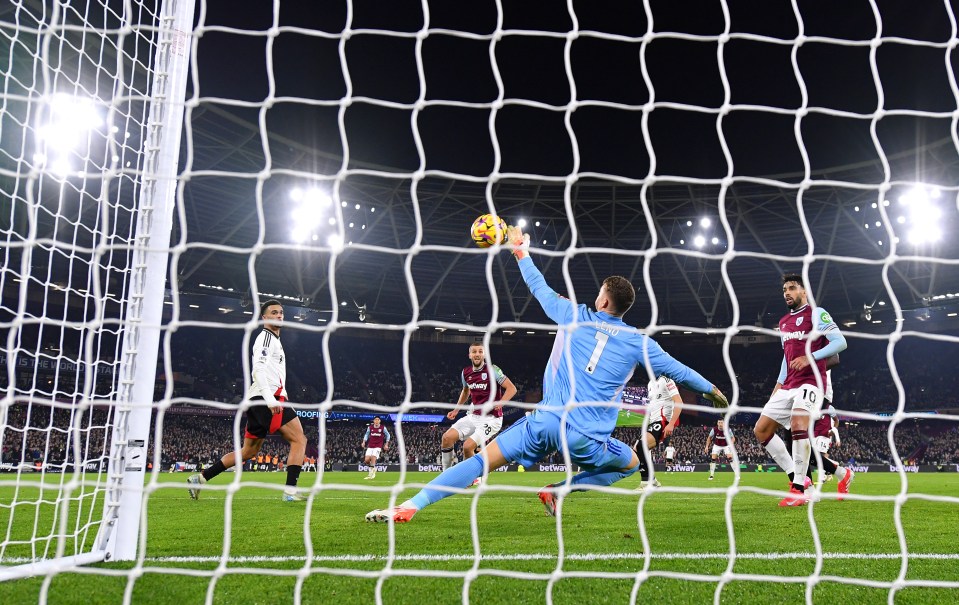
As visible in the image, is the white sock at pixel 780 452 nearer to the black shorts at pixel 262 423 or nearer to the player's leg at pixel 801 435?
the player's leg at pixel 801 435

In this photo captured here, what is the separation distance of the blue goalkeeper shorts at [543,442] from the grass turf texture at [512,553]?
569mm

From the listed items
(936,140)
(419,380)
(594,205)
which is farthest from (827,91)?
(419,380)

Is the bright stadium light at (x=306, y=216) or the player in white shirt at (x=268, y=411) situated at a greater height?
the bright stadium light at (x=306, y=216)

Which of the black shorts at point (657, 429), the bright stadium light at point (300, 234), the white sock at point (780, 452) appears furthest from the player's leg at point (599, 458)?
the bright stadium light at point (300, 234)

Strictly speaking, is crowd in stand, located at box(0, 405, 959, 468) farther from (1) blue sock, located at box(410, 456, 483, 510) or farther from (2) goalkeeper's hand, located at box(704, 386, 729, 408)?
(2) goalkeeper's hand, located at box(704, 386, 729, 408)

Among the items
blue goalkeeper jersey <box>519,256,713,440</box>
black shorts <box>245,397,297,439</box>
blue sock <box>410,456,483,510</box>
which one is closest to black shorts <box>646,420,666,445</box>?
black shorts <box>245,397,297,439</box>

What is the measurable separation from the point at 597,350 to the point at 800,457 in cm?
380

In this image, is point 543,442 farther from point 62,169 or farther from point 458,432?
point 458,432

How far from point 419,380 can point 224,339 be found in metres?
10.6

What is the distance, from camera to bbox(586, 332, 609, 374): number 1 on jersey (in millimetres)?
4371

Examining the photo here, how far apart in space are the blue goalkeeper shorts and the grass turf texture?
569 mm

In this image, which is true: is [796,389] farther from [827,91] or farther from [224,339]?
[224,339]

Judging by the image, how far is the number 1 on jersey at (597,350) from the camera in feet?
14.3

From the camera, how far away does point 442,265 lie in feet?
103
